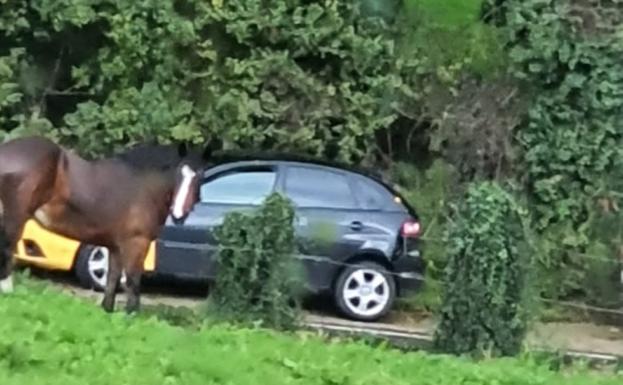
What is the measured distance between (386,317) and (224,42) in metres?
3.67

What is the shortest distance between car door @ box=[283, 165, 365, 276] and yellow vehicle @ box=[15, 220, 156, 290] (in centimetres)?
178

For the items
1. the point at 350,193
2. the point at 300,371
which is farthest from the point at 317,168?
the point at 300,371

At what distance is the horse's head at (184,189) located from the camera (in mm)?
11102

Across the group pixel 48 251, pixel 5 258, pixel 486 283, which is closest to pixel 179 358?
pixel 5 258

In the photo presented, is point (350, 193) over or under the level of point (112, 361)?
over

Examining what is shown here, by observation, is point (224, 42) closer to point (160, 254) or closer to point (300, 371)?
point (160, 254)

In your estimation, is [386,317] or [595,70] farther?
[595,70]

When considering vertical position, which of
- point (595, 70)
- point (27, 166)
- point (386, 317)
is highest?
point (595, 70)

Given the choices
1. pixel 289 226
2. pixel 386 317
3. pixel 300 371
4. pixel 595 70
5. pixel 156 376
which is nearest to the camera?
pixel 156 376

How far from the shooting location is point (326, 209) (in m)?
14.4

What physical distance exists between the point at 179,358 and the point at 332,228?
6.96 m

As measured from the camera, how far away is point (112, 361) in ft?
→ 23.6

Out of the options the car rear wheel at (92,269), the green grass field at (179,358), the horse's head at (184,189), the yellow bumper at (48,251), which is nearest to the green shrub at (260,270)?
the horse's head at (184,189)

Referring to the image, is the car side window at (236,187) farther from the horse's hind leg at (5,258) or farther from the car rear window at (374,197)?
the horse's hind leg at (5,258)
